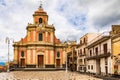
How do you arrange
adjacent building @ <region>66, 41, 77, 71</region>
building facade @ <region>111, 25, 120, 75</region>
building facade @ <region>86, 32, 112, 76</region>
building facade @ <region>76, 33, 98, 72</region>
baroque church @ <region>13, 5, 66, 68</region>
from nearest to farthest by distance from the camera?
building facade @ <region>111, 25, 120, 75</region> < building facade @ <region>86, 32, 112, 76</region> < building facade @ <region>76, 33, 98, 72</region> < baroque church @ <region>13, 5, 66, 68</region> < adjacent building @ <region>66, 41, 77, 71</region>

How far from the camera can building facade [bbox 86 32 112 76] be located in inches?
1393

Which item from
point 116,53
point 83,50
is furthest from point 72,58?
point 116,53

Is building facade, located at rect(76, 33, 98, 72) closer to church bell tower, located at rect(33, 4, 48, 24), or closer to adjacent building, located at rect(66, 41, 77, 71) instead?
adjacent building, located at rect(66, 41, 77, 71)

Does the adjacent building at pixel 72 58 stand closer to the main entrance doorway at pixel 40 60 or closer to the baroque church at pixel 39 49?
the baroque church at pixel 39 49

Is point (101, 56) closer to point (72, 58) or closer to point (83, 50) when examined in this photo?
→ point (83, 50)

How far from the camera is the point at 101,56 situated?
38469 mm

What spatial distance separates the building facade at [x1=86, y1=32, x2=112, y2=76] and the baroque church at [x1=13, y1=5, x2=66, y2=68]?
20.1m

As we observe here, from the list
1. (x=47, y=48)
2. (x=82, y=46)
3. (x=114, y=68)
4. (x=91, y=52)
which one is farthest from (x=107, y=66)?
(x=47, y=48)

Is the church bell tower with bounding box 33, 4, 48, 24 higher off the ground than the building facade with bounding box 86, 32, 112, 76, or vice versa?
the church bell tower with bounding box 33, 4, 48, 24

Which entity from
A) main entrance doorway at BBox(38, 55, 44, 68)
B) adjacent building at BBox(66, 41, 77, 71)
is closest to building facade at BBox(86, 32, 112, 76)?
adjacent building at BBox(66, 41, 77, 71)

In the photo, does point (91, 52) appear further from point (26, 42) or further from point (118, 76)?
point (26, 42)

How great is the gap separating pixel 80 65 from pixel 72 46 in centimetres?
1210

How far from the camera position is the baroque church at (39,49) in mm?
65938

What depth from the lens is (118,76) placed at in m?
31.6
